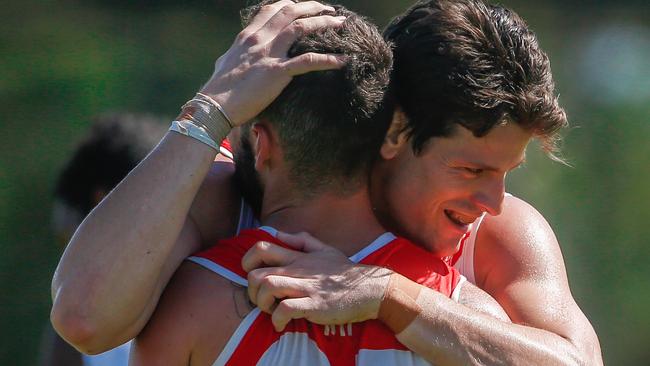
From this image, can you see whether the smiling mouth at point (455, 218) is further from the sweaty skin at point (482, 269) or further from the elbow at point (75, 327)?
the elbow at point (75, 327)

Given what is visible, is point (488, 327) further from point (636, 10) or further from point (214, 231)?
point (636, 10)

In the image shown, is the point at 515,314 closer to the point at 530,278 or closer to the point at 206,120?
the point at 530,278

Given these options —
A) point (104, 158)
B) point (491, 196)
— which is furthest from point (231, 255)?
point (104, 158)

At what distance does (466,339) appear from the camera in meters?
2.05

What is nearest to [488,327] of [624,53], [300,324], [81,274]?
[300,324]

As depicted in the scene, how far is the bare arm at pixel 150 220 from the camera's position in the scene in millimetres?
1965

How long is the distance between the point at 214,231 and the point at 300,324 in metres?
0.37

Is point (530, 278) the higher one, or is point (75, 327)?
point (75, 327)

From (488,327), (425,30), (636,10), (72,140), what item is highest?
(425,30)

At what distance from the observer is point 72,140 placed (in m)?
4.46

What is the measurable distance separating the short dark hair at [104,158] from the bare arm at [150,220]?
4.84ft

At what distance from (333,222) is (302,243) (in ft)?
0.29

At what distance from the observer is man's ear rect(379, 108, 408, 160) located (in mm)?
2289

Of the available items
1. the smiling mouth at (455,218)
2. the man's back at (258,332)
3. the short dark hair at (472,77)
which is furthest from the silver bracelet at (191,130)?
the smiling mouth at (455,218)
